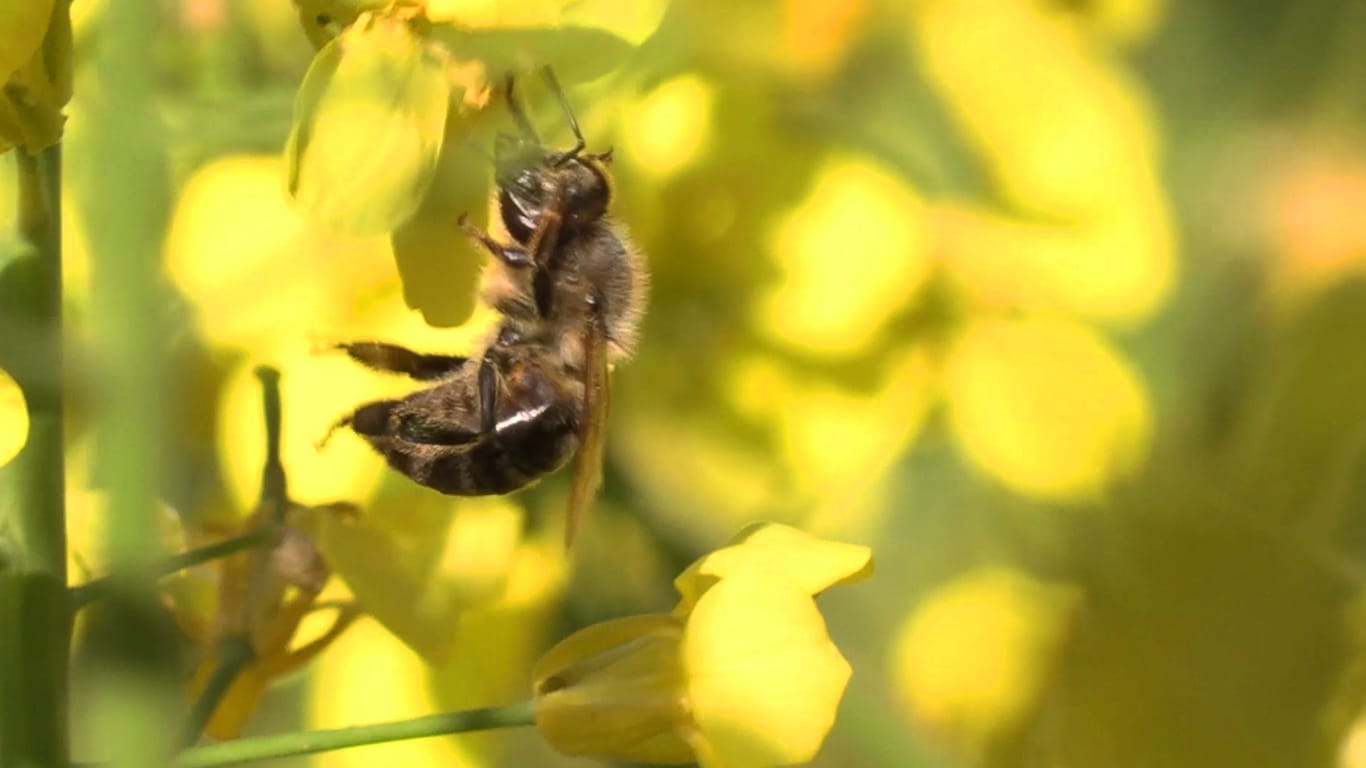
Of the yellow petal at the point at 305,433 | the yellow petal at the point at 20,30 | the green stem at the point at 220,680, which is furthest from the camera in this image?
the yellow petal at the point at 305,433

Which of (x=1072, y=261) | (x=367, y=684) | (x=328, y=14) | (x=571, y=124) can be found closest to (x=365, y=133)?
(x=328, y=14)

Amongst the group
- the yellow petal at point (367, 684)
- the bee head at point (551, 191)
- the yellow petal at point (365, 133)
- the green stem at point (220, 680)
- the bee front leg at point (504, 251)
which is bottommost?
the yellow petal at point (367, 684)

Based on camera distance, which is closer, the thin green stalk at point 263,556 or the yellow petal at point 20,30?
the yellow petal at point 20,30

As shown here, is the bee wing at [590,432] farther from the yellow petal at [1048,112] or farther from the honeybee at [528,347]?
the yellow petal at [1048,112]

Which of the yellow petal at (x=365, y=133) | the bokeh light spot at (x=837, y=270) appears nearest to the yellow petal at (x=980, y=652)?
the bokeh light spot at (x=837, y=270)

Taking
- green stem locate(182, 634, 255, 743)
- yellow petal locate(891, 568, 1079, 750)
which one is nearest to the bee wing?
green stem locate(182, 634, 255, 743)

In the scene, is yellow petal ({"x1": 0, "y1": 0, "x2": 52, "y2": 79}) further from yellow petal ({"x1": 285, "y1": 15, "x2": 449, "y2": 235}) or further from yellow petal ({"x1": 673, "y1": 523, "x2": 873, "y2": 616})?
yellow petal ({"x1": 673, "y1": 523, "x2": 873, "y2": 616})

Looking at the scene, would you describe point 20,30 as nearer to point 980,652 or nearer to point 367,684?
point 367,684

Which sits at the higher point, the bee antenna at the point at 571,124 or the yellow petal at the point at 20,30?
the yellow petal at the point at 20,30
